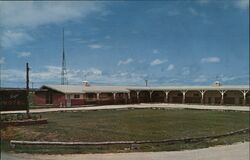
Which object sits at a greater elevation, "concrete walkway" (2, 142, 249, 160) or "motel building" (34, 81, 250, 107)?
"motel building" (34, 81, 250, 107)

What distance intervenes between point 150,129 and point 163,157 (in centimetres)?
971

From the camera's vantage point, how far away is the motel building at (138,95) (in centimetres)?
5322

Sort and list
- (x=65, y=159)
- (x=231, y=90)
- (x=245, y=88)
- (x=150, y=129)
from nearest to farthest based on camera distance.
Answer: (x=65, y=159) → (x=150, y=129) → (x=245, y=88) → (x=231, y=90)

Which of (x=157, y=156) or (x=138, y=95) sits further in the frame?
(x=138, y=95)

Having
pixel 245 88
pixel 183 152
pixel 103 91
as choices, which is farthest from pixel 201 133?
pixel 103 91

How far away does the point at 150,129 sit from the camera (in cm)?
2427

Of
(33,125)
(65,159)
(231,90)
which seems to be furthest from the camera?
(231,90)

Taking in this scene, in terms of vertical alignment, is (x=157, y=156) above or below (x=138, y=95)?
below

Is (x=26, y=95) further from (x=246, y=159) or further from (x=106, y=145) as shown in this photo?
(x=246, y=159)

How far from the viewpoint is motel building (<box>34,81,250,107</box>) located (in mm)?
53219

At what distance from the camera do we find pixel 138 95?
6562 cm

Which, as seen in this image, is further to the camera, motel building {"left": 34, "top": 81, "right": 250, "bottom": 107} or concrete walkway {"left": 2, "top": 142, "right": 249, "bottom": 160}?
motel building {"left": 34, "top": 81, "right": 250, "bottom": 107}

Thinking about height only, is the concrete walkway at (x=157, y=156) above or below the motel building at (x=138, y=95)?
below

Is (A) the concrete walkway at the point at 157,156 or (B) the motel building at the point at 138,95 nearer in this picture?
(A) the concrete walkway at the point at 157,156
